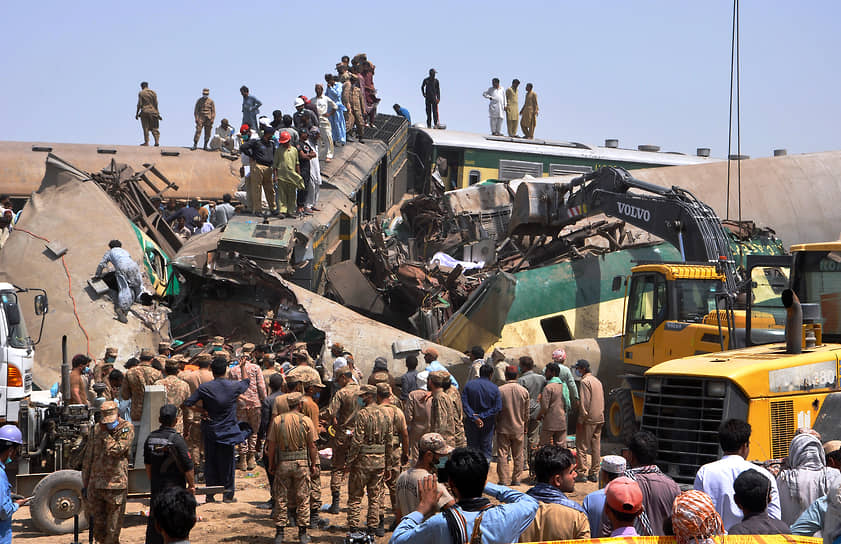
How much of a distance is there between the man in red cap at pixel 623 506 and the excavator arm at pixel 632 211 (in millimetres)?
9471

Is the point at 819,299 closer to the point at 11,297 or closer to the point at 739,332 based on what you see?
the point at 739,332

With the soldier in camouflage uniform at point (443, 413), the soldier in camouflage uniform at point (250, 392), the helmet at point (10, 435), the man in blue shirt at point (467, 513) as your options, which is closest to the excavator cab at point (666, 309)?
the soldier in camouflage uniform at point (443, 413)

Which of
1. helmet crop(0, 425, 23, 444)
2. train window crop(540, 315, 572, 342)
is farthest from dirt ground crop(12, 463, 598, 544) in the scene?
train window crop(540, 315, 572, 342)

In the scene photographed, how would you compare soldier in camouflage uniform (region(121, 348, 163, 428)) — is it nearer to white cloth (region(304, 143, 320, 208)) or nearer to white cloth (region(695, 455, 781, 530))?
white cloth (region(695, 455, 781, 530))

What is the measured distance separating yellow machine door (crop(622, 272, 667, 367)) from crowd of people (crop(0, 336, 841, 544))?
166cm

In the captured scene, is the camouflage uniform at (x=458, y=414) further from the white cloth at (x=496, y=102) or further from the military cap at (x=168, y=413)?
the white cloth at (x=496, y=102)

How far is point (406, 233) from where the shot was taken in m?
26.1

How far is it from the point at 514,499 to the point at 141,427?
586 cm

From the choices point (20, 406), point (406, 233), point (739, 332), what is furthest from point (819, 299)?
point (406, 233)

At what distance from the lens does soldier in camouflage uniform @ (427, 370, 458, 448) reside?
10862 mm

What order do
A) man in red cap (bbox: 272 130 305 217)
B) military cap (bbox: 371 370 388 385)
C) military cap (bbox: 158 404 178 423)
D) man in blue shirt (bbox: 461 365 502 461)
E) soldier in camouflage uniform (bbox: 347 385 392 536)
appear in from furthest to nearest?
man in red cap (bbox: 272 130 305 217)
man in blue shirt (bbox: 461 365 502 461)
military cap (bbox: 371 370 388 385)
soldier in camouflage uniform (bbox: 347 385 392 536)
military cap (bbox: 158 404 178 423)

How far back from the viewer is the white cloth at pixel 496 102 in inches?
1248

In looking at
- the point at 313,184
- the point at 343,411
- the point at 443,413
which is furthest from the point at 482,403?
the point at 313,184

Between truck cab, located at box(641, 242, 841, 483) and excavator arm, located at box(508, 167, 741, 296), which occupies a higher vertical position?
excavator arm, located at box(508, 167, 741, 296)
